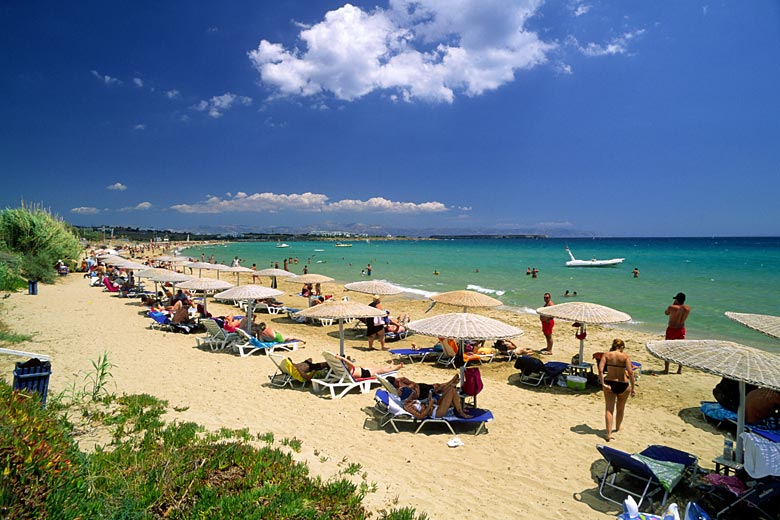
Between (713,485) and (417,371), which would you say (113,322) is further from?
(713,485)

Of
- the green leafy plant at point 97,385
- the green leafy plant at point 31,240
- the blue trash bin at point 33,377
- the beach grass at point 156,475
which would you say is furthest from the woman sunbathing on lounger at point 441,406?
the green leafy plant at point 31,240

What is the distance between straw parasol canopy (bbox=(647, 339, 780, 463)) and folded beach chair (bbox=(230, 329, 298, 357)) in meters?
8.13

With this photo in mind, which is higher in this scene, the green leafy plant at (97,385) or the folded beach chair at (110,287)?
the green leafy plant at (97,385)

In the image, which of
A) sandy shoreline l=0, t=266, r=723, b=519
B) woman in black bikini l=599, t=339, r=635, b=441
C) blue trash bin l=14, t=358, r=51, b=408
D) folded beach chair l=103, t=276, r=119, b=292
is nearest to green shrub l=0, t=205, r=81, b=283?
folded beach chair l=103, t=276, r=119, b=292

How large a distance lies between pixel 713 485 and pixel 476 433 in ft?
9.03

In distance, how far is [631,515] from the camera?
326 cm

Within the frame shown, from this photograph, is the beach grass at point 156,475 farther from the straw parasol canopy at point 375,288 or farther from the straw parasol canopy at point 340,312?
the straw parasol canopy at point 375,288

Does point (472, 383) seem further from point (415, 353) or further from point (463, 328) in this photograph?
point (415, 353)

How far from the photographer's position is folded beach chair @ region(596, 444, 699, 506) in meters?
4.18

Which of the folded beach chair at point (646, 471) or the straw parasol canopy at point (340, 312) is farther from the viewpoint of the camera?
the straw parasol canopy at point (340, 312)

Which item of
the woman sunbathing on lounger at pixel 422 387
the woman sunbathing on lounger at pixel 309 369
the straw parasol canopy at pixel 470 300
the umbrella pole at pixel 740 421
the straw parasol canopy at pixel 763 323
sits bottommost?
the woman sunbathing on lounger at pixel 309 369

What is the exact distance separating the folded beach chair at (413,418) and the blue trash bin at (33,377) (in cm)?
465

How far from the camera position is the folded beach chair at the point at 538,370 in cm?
817

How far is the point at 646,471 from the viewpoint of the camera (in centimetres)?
421
